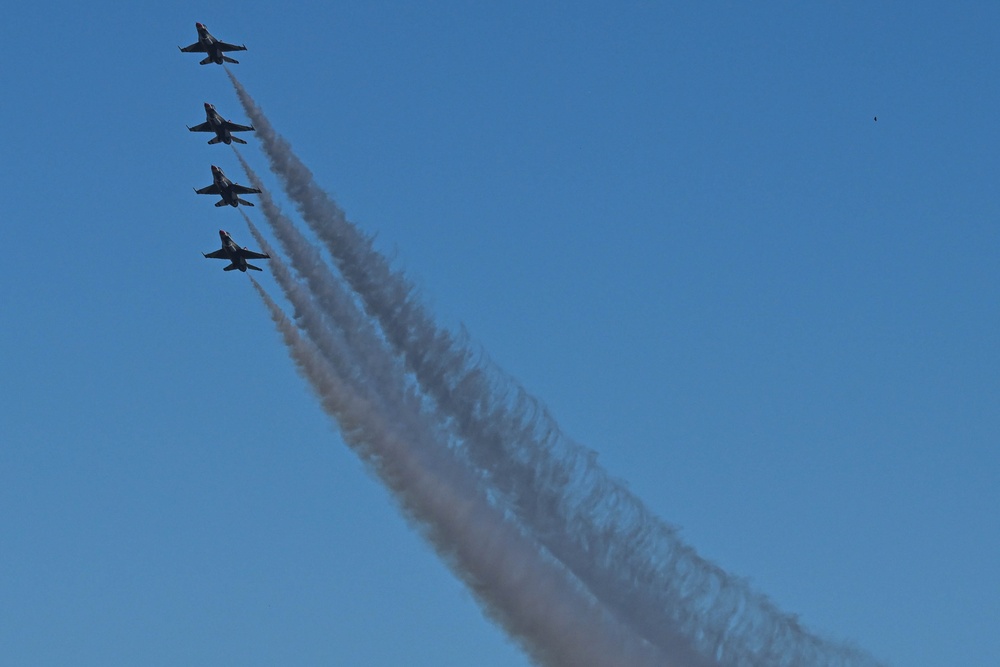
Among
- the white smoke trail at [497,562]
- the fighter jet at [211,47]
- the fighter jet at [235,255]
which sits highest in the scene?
the fighter jet at [211,47]

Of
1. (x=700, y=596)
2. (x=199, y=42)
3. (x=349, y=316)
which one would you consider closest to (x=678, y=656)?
(x=700, y=596)

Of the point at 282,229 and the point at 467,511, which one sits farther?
the point at 282,229

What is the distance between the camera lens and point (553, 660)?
57031mm

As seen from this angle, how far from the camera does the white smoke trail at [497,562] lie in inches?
2258

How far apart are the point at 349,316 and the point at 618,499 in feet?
46.5

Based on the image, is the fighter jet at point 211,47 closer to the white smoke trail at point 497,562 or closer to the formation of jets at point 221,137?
the formation of jets at point 221,137

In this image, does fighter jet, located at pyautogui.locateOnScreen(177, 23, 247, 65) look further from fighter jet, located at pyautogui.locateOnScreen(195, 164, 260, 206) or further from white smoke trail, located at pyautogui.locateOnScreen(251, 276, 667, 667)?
white smoke trail, located at pyautogui.locateOnScreen(251, 276, 667, 667)

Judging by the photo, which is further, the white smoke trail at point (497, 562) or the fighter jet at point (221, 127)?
the fighter jet at point (221, 127)

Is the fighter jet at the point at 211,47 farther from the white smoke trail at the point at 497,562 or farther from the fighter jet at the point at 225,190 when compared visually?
the white smoke trail at the point at 497,562

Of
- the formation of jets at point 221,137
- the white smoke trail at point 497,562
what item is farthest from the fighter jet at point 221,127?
the white smoke trail at point 497,562

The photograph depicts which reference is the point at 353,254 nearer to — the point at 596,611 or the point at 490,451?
the point at 490,451

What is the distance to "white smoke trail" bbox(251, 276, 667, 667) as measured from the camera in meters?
57.3

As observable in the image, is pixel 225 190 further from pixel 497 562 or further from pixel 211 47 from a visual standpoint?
pixel 497 562

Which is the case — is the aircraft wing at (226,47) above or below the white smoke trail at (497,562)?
above
